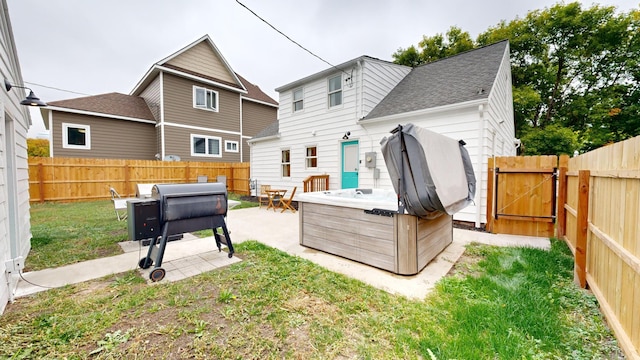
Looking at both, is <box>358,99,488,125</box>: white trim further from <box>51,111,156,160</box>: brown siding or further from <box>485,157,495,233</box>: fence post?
<box>51,111,156,160</box>: brown siding

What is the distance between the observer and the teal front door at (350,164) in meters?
7.89

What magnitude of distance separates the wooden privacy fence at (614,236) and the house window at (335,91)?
626 cm

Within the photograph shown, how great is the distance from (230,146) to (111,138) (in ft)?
17.8

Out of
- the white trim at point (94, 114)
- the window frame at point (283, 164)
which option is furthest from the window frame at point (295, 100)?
the white trim at point (94, 114)

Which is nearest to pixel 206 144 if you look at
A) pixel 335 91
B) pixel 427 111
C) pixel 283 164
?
pixel 283 164

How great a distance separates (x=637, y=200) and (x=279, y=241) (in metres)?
4.33

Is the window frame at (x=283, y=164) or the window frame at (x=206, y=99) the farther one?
the window frame at (x=206, y=99)

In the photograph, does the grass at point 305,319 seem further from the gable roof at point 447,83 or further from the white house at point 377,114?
the gable roof at point 447,83

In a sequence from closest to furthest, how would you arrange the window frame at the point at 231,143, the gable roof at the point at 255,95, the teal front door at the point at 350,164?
the teal front door at the point at 350,164 → the window frame at the point at 231,143 → the gable roof at the point at 255,95

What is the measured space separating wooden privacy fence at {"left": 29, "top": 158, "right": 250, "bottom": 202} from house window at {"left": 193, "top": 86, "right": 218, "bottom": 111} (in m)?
3.13

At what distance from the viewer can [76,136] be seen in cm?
1112

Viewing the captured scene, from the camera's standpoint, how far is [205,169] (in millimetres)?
13055

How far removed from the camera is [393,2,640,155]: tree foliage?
12.8 m

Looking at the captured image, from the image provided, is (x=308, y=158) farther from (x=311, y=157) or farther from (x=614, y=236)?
(x=614, y=236)
